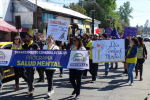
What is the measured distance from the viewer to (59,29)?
867cm

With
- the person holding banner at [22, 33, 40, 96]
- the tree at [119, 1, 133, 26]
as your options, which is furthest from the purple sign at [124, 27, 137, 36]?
the tree at [119, 1, 133, 26]

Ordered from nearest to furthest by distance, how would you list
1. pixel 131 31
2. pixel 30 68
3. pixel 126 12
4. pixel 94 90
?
pixel 30 68
pixel 94 90
pixel 131 31
pixel 126 12

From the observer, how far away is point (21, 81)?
8211 millimetres

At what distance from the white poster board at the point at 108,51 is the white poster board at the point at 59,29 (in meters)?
1.90

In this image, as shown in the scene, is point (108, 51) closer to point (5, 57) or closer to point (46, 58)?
point (46, 58)

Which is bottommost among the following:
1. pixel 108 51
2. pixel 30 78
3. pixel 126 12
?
pixel 30 78

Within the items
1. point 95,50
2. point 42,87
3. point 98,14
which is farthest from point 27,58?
point 98,14

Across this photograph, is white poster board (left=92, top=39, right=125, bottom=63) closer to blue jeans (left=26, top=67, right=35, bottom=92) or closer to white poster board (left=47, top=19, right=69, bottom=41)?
white poster board (left=47, top=19, right=69, bottom=41)

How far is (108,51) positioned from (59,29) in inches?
100

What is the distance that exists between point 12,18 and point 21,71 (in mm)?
16570

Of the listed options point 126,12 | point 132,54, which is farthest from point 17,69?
point 126,12

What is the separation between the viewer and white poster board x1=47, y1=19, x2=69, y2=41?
855 cm

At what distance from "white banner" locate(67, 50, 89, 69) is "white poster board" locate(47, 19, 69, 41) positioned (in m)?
2.55

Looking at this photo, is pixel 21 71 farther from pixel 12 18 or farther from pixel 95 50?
pixel 12 18
